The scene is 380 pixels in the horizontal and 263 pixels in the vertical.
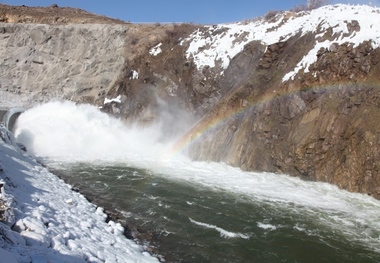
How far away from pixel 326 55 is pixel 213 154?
800cm

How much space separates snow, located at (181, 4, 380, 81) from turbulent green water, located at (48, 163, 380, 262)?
29.4 feet

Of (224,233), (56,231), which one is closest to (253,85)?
(224,233)

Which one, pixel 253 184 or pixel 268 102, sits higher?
pixel 268 102

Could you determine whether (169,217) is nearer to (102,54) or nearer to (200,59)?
(200,59)

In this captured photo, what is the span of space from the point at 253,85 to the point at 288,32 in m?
4.37

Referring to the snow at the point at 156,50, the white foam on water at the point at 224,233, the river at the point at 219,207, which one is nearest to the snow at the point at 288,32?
the snow at the point at 156,50

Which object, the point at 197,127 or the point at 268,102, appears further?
the point at 197,127

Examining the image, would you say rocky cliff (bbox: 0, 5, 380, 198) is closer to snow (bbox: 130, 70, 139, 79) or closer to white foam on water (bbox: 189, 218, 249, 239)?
snow (bbox: 130, 70, 139, 79)

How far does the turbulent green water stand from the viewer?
8906 mm

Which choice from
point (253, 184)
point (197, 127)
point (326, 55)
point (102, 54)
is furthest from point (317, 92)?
point (102, 54)

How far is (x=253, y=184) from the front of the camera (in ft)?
51.1

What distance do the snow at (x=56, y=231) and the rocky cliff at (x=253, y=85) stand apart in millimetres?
10331

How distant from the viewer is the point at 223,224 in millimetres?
10773

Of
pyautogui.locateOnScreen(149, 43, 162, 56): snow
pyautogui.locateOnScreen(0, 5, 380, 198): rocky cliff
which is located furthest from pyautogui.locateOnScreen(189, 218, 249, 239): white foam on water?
pyautogui.locateOnScreen(149, 43, 162, 56): snow
